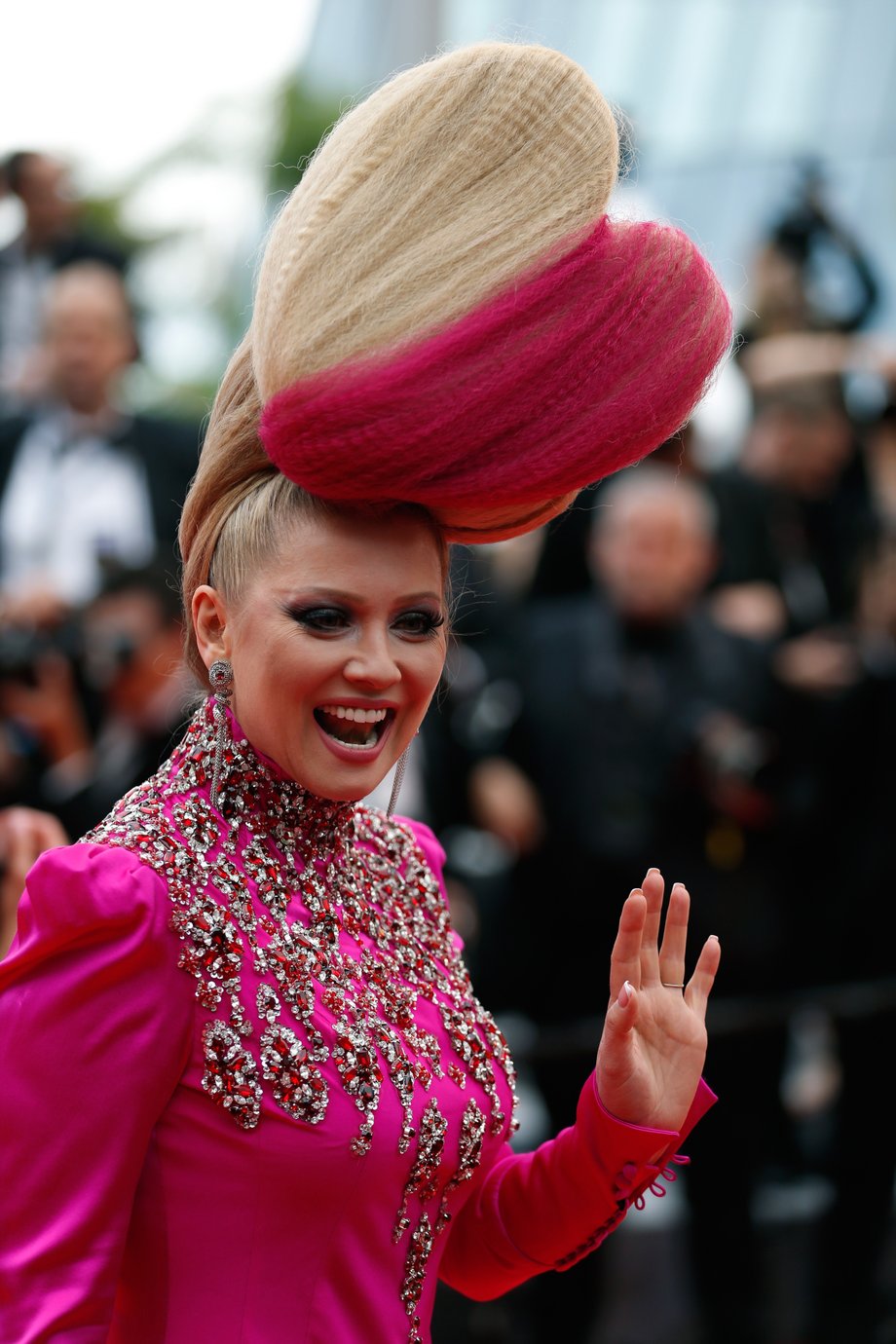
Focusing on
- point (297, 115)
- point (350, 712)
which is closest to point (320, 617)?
point (350, 712)

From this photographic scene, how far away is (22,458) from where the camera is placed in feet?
15.8

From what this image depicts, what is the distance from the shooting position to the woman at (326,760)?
5.66 ft

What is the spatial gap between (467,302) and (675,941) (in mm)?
765

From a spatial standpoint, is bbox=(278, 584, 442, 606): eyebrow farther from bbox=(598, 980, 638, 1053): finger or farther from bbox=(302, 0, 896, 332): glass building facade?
bbox=(302, 0, 896, 332): glass building facade

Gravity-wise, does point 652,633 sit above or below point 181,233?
above

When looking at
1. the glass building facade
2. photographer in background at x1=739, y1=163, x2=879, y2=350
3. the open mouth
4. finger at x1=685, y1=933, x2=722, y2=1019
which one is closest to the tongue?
the open mouth

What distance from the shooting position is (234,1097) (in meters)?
1.76

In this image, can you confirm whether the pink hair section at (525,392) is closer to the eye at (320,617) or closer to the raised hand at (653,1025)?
the eye at (320,617)

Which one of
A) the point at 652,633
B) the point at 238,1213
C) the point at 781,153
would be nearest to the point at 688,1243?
the point at 652,633

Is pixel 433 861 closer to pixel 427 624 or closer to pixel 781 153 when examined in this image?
pixel 427 624

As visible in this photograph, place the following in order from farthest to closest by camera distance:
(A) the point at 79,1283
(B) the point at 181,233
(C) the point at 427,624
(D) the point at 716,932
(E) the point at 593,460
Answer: (B) the point at 181,233 < (D) the point at 716,932 < (C) the point at 427,624 < (E) the point at 593,460 < (A) the point at 79,1283

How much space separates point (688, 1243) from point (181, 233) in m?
15.6

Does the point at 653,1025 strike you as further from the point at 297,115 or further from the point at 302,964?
the point at 297,115

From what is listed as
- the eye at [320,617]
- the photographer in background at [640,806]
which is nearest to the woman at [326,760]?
the eye at [320,617]
